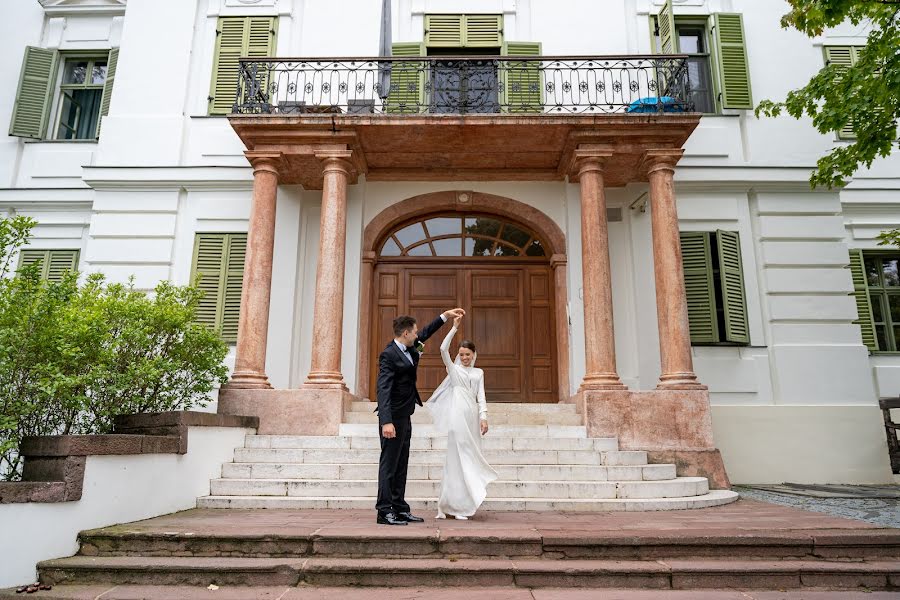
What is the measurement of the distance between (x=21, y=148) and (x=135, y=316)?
7456 mm

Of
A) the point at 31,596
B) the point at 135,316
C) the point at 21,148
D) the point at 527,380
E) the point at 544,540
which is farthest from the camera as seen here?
the point at 21,148

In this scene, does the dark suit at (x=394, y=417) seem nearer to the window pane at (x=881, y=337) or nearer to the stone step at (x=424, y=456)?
the stone step at (x=424, y=456)

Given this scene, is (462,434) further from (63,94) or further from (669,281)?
(63,94)

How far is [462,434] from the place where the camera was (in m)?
5.45

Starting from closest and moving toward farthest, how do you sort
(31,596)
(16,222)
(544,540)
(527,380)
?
(31,596) < (544,540) < (16,222) < (527,380)

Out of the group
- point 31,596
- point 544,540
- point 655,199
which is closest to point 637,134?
point 655,199

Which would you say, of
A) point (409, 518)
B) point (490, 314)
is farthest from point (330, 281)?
point (409, 518)

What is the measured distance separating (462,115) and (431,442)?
15.0 feet

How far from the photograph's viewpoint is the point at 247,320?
8469mm

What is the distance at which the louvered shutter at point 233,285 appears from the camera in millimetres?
9883

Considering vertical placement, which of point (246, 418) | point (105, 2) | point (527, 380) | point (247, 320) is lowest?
point (246, 418)

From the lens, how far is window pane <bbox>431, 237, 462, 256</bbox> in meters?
10.6

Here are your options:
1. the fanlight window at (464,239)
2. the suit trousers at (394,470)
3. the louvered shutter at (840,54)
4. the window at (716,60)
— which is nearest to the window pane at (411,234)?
the fanlight window at (464,239)

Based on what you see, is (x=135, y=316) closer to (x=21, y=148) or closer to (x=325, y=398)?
(x=325, y=398)
